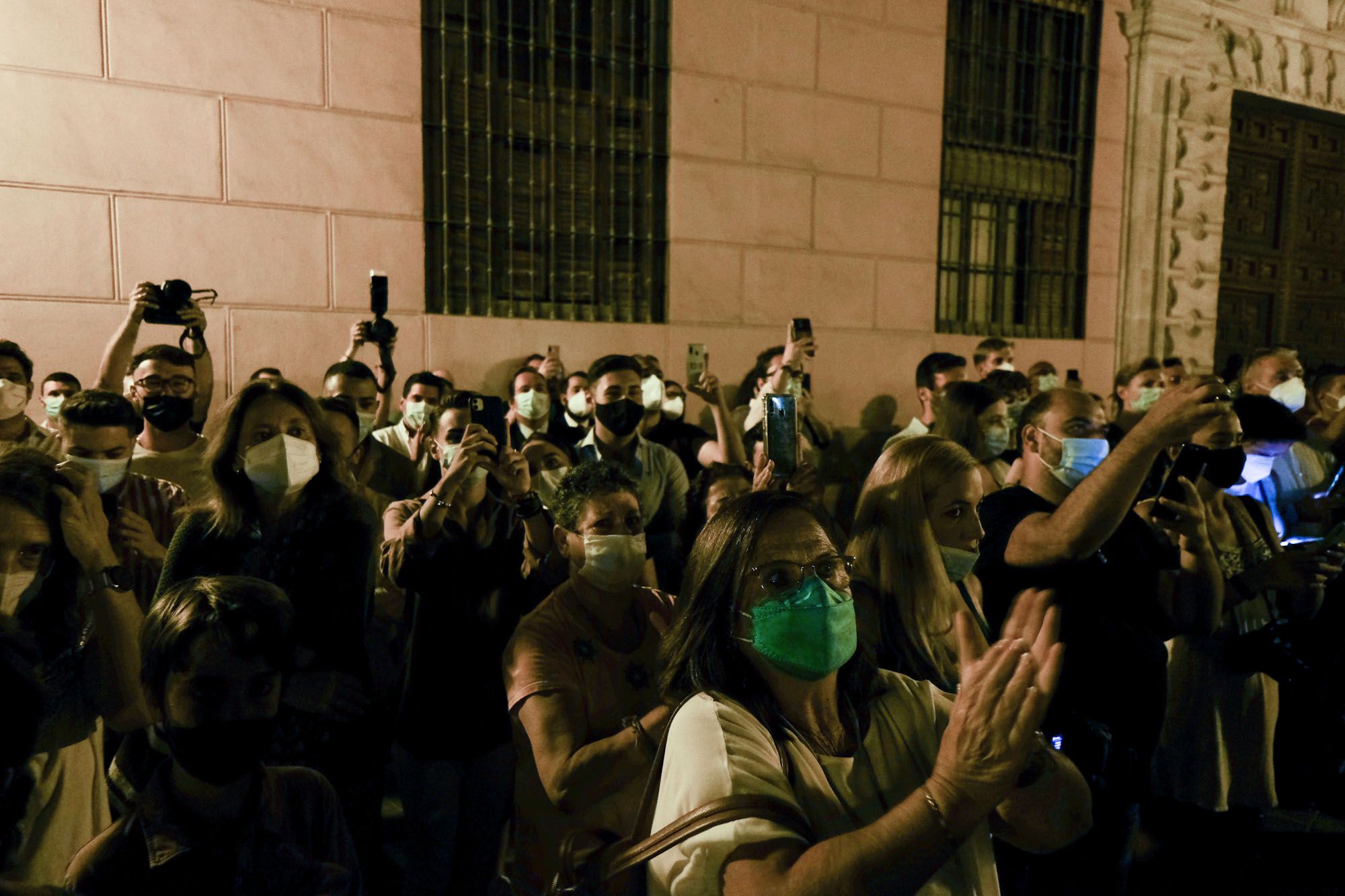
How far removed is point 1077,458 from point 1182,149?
27.3 ft

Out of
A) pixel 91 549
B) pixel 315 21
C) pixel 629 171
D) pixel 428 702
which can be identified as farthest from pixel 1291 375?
pixel 315 21

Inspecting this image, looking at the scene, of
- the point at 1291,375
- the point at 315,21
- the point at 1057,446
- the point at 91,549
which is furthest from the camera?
the point at 315,21

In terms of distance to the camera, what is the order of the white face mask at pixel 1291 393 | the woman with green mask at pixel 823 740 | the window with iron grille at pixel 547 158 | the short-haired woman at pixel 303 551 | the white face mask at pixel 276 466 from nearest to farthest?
the woman with green mask at pixel 823 740
the short-haired woman at pixel 303 551
the white face mask at pixel 276 466
the white face mask at pixel 1291 393
the window with iron grille at pixel 547 158

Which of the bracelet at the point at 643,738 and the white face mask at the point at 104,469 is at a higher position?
the white face mask at the point at 104,469

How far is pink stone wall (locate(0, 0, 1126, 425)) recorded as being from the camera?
5883 millimetres

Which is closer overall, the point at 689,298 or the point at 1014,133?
the point at 689,298

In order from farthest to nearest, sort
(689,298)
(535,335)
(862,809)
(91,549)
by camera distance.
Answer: (689,298), (535,335), (91,549), (862,809)

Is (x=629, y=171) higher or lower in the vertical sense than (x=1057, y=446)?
higher

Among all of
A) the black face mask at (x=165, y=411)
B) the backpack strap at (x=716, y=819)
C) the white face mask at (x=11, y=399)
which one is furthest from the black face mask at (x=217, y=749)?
the white face mask at (x=11, y=399)

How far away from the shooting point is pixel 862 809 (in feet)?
4.78

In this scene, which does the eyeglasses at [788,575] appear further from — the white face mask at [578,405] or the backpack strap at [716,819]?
the white face mask at [578,405]

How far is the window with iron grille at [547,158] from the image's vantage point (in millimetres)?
7062

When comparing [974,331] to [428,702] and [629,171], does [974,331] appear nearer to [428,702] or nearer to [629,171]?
[629,171]

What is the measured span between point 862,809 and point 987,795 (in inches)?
9.1
